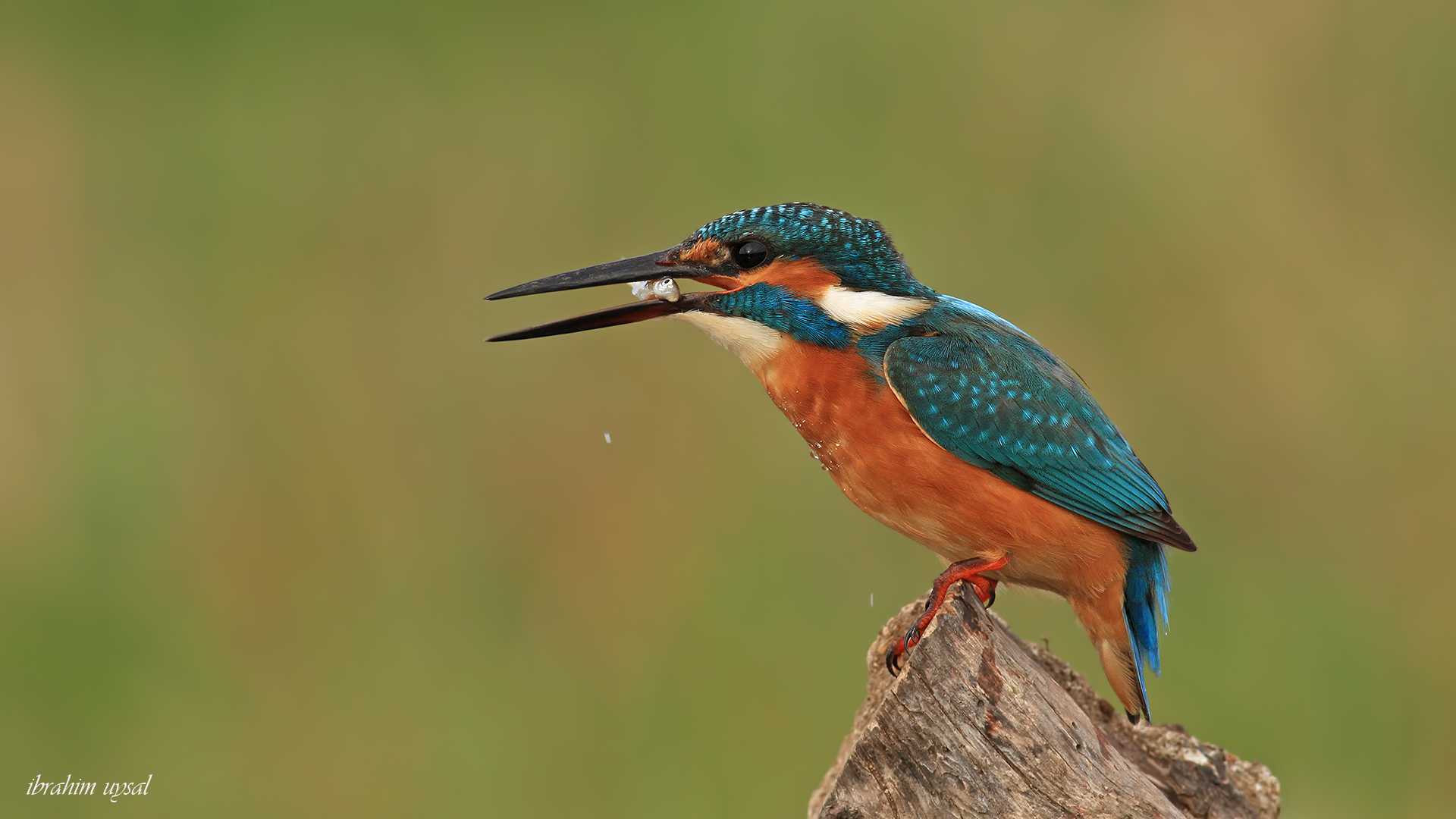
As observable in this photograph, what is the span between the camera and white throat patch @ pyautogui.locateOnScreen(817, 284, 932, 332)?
8.86 ft

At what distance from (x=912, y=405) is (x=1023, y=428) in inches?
10.4

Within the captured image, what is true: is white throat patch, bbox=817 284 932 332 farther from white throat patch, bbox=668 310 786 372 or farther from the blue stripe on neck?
white throat patch, bbox=668 310 786 372

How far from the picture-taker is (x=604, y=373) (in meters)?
4.21

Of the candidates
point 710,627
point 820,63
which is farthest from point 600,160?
point 710,627

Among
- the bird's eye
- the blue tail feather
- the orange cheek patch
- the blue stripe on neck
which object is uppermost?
the bird's eye

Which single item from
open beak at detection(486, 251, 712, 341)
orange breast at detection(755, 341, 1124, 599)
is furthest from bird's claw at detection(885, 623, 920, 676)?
open beak at detection(486, 251, 712, 341)

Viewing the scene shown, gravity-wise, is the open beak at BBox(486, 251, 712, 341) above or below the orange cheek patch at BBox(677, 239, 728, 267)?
below

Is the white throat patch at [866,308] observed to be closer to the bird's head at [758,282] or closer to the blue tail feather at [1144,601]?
the bird's head at [758,282]

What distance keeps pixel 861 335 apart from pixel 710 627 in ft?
5.08

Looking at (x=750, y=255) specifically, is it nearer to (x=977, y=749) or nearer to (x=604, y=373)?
(x=977, y=749)

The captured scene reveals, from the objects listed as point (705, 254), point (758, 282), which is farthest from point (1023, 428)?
point (705, 254)

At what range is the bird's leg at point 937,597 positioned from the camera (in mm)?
2357

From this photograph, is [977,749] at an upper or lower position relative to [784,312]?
lower
